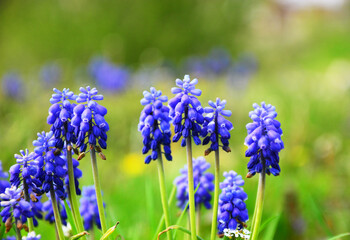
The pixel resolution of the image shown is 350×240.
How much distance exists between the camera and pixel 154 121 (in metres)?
2.43

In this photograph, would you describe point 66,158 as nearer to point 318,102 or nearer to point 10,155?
point 10,155

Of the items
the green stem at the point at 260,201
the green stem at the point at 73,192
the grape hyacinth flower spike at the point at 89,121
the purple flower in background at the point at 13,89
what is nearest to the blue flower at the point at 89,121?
the grape hyacinth flower spike at the point at 89,121

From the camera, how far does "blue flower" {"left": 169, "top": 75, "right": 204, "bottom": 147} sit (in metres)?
2.30

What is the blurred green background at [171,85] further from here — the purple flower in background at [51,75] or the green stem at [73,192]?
the green stem at [73,192]

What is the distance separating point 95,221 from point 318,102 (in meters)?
9.59

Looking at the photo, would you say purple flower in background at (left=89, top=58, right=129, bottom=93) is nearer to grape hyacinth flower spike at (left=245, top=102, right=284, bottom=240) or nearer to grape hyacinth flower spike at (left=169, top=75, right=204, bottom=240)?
grape hyacinth flower spike at (left=169, top=75, right=204, bottom=240)

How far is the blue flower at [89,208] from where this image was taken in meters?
3.11

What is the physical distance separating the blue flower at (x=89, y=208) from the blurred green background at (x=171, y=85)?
13cm

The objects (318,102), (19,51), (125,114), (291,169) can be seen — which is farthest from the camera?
(19,51)

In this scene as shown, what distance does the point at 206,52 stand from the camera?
1891cm

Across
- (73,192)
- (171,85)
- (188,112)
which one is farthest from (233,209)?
(171,85)

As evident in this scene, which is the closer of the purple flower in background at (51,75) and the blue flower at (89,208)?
the blue flower at (89,208)

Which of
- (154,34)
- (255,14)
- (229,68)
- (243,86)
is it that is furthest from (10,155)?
(255,14)

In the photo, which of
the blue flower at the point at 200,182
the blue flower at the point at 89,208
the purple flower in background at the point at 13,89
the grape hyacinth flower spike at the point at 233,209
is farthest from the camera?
the purple flower in background at the point at 13,89
